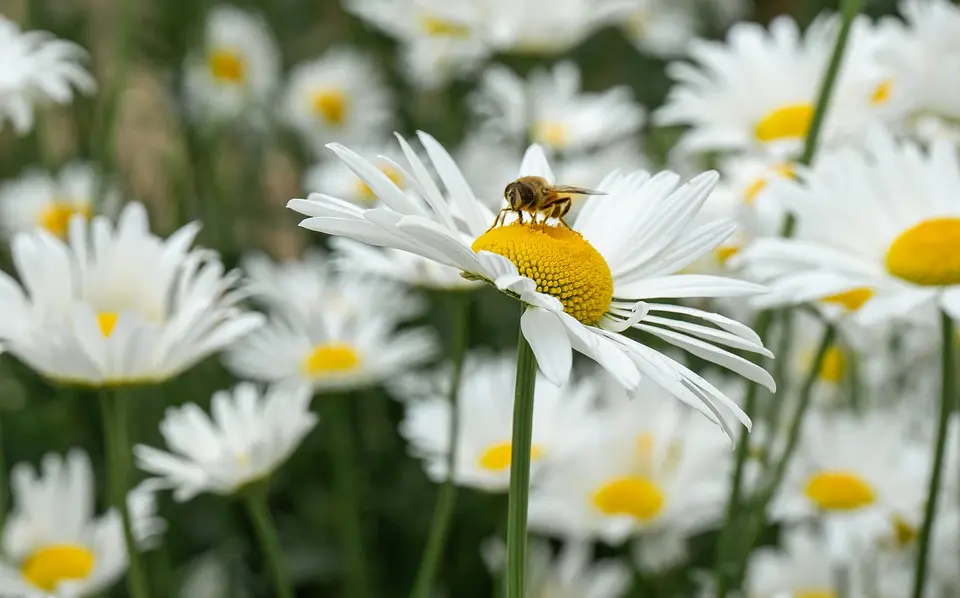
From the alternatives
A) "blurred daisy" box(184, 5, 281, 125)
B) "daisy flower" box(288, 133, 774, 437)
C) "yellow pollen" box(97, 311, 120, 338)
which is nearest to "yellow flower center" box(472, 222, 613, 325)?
"daisy flower" box(288, 133, 774, 437)

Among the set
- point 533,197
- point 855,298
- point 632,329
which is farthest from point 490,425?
point 533,197

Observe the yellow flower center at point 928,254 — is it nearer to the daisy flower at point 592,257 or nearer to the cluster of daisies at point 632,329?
the cluster of daisies at point 632,329

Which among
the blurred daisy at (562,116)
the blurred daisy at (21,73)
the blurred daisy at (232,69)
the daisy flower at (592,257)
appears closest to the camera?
the daisy flower at (592,257)

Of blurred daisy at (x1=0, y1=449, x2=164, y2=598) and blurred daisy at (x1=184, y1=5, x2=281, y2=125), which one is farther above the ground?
blurred daisy at (x1=184, y1=5, x2=281, y2=125)

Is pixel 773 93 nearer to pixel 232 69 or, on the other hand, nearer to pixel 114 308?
pixel 114 308

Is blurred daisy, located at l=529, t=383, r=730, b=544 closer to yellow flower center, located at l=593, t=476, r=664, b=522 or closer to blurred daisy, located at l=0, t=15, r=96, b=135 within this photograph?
yellow flower center, located at l=593, t=476, r=664, b=522

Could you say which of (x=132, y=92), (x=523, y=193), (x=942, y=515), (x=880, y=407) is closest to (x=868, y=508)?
(x=942, y=515)

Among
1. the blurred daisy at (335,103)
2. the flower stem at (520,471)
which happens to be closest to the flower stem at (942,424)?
the flower stem at (520,471)
